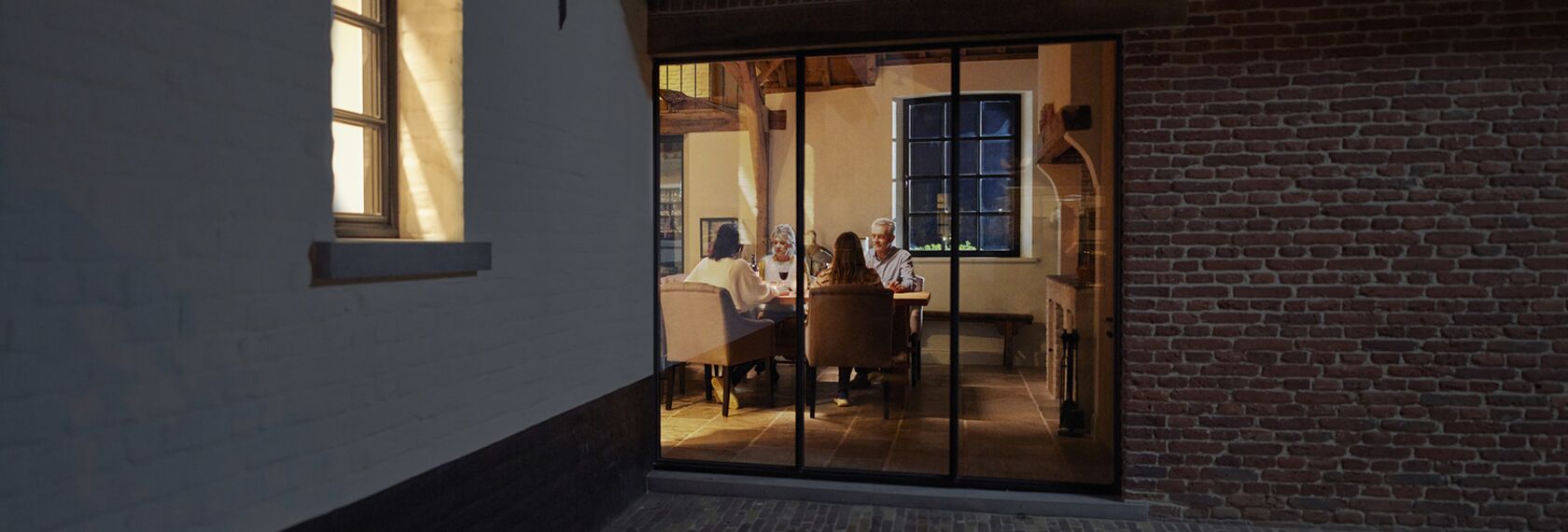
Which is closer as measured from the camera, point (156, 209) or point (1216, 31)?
point (156, 209)

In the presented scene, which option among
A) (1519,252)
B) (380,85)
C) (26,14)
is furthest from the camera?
(1519,252)

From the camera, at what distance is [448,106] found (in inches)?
131

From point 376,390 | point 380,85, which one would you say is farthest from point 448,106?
point 376,390

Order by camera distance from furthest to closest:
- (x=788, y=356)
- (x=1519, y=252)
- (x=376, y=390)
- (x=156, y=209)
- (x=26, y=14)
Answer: (x=788, y=356) → (x=1519, y=252) → (x=376, y=390) → (x=156, y=209) → (x=26, y=14)

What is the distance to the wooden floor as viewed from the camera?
5055mm

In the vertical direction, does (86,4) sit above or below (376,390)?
Result: above

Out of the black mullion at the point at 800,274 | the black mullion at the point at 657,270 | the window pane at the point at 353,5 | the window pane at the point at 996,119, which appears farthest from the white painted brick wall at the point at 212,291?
the window pane at the point at 996,119

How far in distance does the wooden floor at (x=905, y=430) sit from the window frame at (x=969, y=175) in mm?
665

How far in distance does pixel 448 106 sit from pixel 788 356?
2.68 meters

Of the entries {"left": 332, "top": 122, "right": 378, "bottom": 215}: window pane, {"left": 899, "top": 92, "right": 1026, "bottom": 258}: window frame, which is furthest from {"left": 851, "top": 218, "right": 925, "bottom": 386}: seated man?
{"left": 332, "top": 122, "right": 378, "bottom": 215}: window pane

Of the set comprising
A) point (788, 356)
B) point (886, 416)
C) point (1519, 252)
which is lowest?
point (886, 416)

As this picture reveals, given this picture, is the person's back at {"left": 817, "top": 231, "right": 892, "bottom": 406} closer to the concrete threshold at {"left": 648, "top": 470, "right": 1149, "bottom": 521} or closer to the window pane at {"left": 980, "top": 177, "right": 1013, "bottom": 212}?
the concrete threshold at {"left": 648, "top": 470, "right": 1149, "bottom": 521}

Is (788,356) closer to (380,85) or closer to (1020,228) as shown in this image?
(1020,228)

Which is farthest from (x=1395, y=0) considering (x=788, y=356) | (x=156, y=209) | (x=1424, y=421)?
(x=156, y=209)
